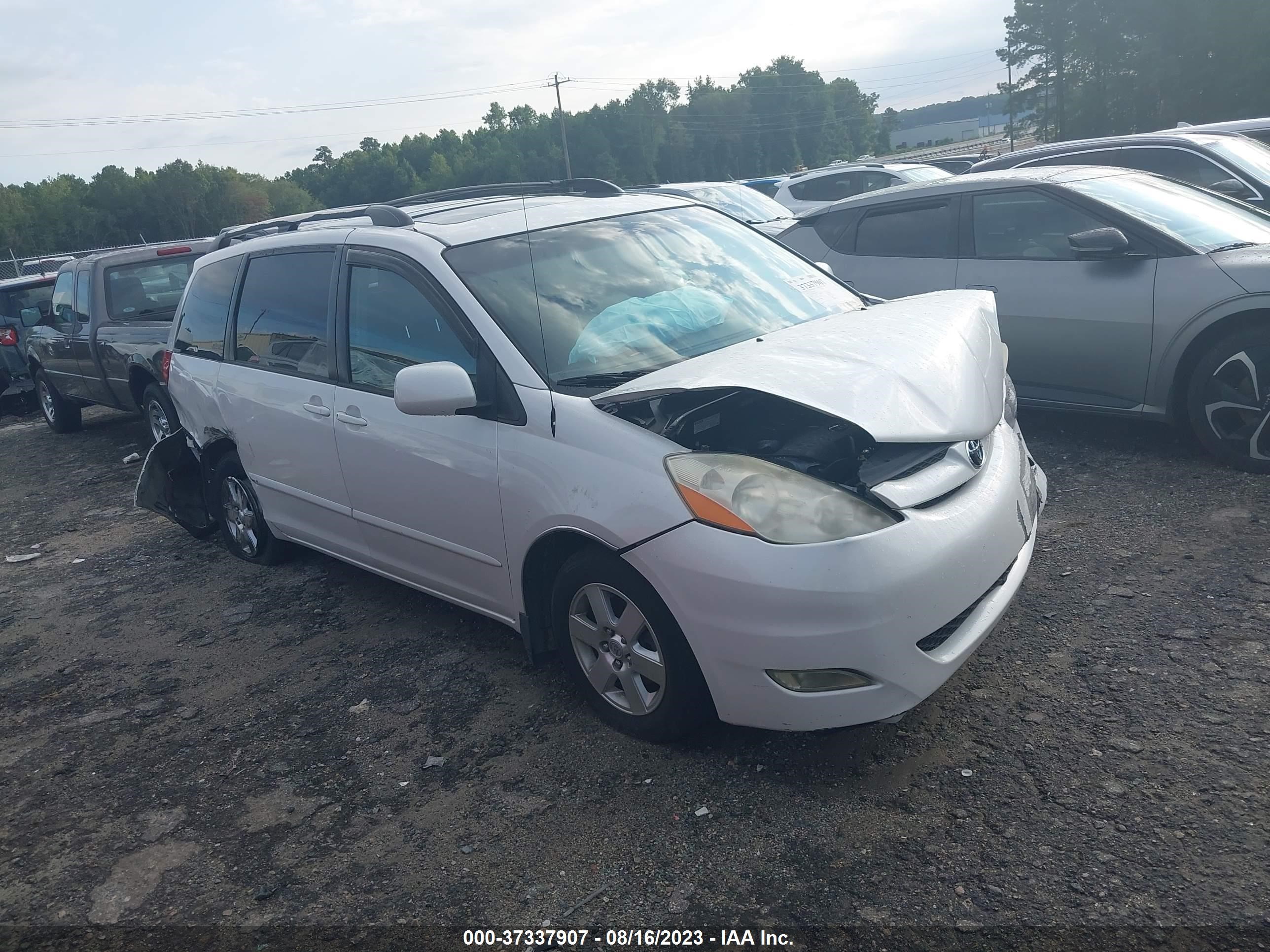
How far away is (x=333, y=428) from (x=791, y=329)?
203 cm

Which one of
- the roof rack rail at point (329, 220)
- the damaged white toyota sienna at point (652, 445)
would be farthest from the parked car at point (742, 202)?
the damaged white toyota sienna at point (652, 445)

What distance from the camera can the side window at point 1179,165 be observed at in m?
8.00

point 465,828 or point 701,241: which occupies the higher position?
point 701,241

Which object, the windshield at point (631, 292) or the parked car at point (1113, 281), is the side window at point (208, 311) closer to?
the windshield at point (631, 292)

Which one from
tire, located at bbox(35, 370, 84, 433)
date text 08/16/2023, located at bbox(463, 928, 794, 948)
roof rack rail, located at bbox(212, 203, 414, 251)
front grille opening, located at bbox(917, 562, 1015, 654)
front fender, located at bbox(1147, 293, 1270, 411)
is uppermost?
roof rack rail, located at bbox(212, 203, 414, 251)

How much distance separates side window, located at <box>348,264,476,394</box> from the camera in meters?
3.87

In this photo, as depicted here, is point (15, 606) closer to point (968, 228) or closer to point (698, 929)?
point (698, 929)

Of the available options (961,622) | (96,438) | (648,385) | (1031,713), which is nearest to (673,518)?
(648,385)

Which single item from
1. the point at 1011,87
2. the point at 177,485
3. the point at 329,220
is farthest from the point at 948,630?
the point at 1011,87

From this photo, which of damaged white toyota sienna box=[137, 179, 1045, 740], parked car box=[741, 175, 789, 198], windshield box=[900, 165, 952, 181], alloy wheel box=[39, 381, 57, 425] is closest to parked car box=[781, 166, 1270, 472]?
damaged white toyota sienna box=[137, 179, 1045, 740]

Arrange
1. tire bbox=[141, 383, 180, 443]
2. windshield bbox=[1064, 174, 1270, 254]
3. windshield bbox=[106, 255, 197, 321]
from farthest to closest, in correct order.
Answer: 1. windshield bbox=[106, 255, 197, 321]
2. tire bbox=[141, 383, 180, 443]
3. windshield bbox=[1064, 174, 1270, 254]

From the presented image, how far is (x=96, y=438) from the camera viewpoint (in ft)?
37.0

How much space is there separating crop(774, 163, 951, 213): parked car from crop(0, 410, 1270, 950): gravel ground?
1241 centimetres

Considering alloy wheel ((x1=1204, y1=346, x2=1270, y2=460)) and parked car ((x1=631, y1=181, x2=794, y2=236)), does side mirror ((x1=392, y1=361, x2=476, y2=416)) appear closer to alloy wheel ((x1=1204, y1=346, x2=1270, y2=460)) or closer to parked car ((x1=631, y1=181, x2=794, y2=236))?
alloy wheel ((x1=1204, y1=346, x2=1270, y2=460))
